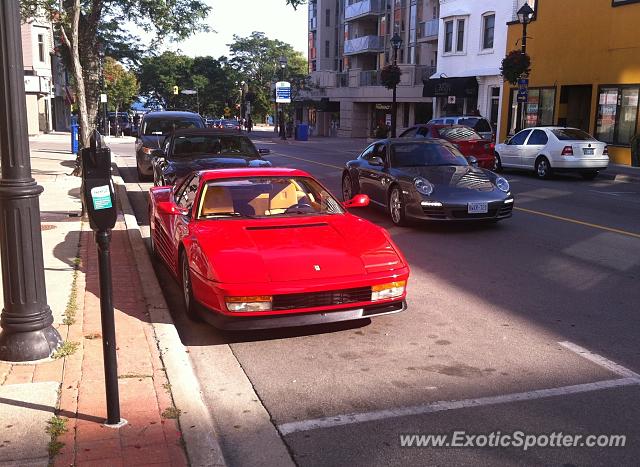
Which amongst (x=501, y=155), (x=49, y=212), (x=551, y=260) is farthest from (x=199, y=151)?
(x=501, y=155)

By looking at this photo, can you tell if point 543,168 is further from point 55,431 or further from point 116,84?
point 116,84

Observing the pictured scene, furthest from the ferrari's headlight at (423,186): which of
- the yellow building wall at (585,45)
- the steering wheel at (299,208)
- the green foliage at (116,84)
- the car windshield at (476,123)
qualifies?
the green foliage at (116,84)

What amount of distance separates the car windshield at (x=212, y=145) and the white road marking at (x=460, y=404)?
8.92 metres

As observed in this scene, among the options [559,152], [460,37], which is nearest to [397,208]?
[559,152]

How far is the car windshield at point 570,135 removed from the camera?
780 inches

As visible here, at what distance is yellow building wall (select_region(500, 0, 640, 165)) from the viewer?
24.4 m

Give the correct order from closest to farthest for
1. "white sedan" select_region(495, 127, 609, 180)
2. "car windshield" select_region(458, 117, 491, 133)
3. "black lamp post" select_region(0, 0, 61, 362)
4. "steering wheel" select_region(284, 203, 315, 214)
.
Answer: "black lamp post" select_region(0, 0, 61, 362) → "steering wheel" select_region(284, 203, 315, 214) → "white sedan" select_region(495, 127, 609, 180) → "car windshield" select_region(458, 117, 491, 133)

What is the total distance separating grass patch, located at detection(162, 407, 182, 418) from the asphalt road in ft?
0.98

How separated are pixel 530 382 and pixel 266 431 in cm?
195

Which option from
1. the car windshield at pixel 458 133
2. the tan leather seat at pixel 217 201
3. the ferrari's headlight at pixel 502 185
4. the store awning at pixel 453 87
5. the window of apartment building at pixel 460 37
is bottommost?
the ferrari's headlight at pixel 502 185

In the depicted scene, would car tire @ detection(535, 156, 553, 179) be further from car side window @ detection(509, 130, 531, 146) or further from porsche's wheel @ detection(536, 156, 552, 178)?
car side window @ detection(509, 130, 531, 146)

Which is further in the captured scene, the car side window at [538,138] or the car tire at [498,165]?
the car tire at [498,165]

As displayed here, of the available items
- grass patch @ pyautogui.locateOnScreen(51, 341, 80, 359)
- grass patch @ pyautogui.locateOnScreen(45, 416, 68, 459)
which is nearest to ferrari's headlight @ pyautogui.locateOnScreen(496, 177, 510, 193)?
grass patch @ pyautogui.locateOnScreen(51, 341, 80, 359)

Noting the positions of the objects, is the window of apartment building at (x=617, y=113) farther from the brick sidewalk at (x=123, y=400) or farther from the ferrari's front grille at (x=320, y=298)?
the brick sidewalk at (x=123, y=400)
